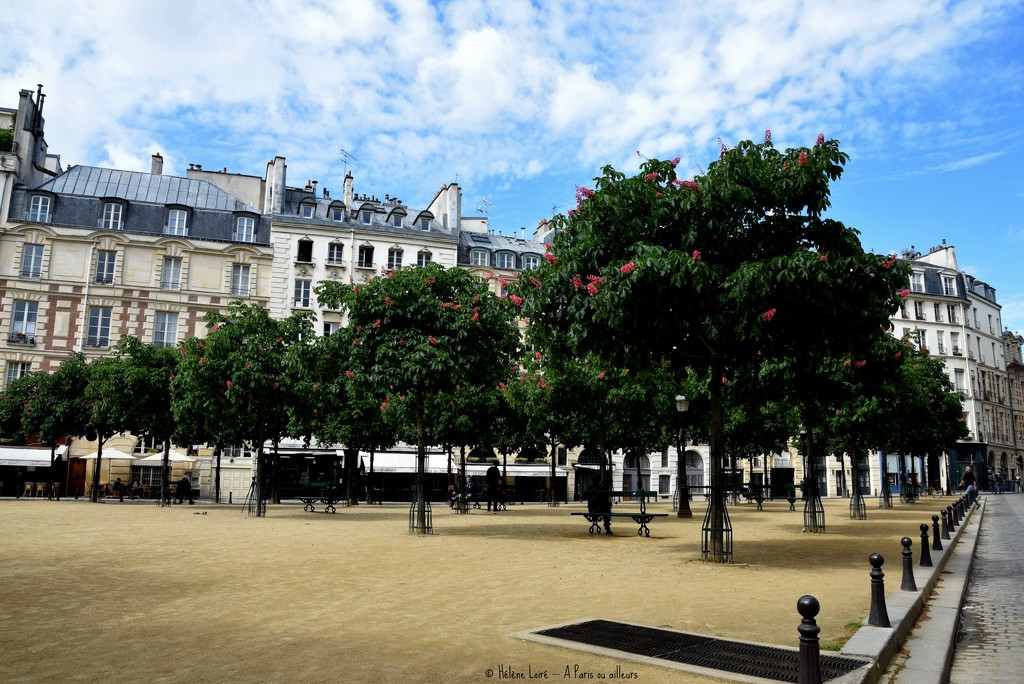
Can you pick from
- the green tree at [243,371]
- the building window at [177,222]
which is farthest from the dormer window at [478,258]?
the green tree at [243,371]

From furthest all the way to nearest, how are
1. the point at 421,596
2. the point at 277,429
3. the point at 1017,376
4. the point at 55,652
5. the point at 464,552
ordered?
the point at 1017,376, the point at 277,429, the point at 464,552, the point at 421,596, the point at 55,652

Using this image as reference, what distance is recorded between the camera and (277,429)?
98.7ft

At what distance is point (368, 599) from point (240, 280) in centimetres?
3918

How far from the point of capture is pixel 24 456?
36.9 m

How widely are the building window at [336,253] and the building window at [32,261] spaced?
15249mm

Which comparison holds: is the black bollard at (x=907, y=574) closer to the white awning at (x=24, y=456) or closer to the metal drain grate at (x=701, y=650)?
the metal drain grate at (x=701, y=650)

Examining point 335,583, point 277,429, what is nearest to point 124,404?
point 277,429

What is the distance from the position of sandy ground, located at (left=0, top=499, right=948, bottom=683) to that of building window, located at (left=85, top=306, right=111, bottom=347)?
27.6m

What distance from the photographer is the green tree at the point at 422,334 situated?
17562 millimetres

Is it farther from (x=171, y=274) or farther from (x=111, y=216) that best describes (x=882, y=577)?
(x=111, y=216)

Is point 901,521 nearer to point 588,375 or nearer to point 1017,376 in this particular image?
point 588,375

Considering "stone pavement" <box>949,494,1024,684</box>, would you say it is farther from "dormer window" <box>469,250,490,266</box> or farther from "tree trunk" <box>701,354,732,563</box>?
"dormer window" <box>469,250,490,266</box>

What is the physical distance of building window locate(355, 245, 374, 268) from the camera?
47.5 metres

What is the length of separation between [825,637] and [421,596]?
4.30 metres
